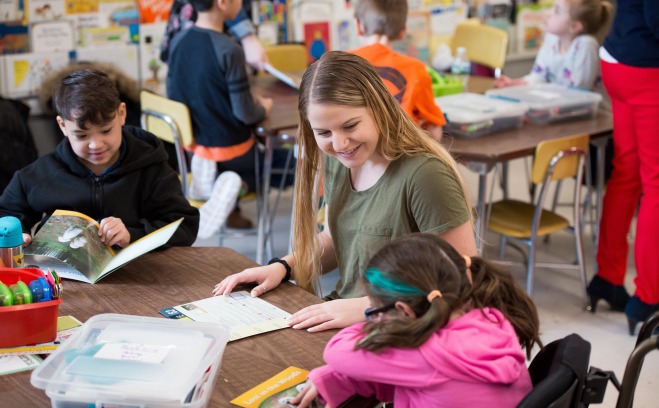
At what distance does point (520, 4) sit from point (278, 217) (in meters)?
2.70

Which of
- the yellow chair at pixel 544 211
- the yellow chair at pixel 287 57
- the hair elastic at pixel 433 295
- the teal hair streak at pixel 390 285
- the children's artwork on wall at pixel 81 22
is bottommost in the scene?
the yellow chair at pixel 544 211

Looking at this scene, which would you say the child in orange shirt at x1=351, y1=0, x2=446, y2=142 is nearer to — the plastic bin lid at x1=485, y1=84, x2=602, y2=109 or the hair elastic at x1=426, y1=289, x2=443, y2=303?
the plastic bin lid at x1=485, y1=84, x2=602, y2=109

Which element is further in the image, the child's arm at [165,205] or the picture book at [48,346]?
the child's arm at [165,205]

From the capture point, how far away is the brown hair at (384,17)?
3.13 m

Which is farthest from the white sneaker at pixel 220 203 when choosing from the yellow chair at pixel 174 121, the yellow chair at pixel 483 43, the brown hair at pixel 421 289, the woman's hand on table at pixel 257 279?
the brown hair at pixel 421 289

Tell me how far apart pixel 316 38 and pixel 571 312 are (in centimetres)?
253

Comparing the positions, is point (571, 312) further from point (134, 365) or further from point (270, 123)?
point (134, 365)

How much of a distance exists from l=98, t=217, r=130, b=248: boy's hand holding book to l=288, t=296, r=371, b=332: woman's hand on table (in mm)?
503

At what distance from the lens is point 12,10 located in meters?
4.15

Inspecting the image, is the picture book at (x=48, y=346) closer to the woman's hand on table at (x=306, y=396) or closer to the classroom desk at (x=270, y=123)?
the woman's hand on table at (x=306, y=396)

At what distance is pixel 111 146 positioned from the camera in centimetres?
203

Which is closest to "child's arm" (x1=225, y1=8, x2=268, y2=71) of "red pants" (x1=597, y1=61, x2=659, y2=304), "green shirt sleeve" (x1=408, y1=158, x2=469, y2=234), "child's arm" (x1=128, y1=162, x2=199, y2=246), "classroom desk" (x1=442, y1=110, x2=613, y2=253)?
"classroom desk" (x1=442, y1=110, x2=613, y2=253)

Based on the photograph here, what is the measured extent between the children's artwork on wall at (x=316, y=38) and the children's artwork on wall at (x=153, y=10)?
3.06ft

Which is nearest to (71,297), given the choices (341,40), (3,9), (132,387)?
(132,387)
